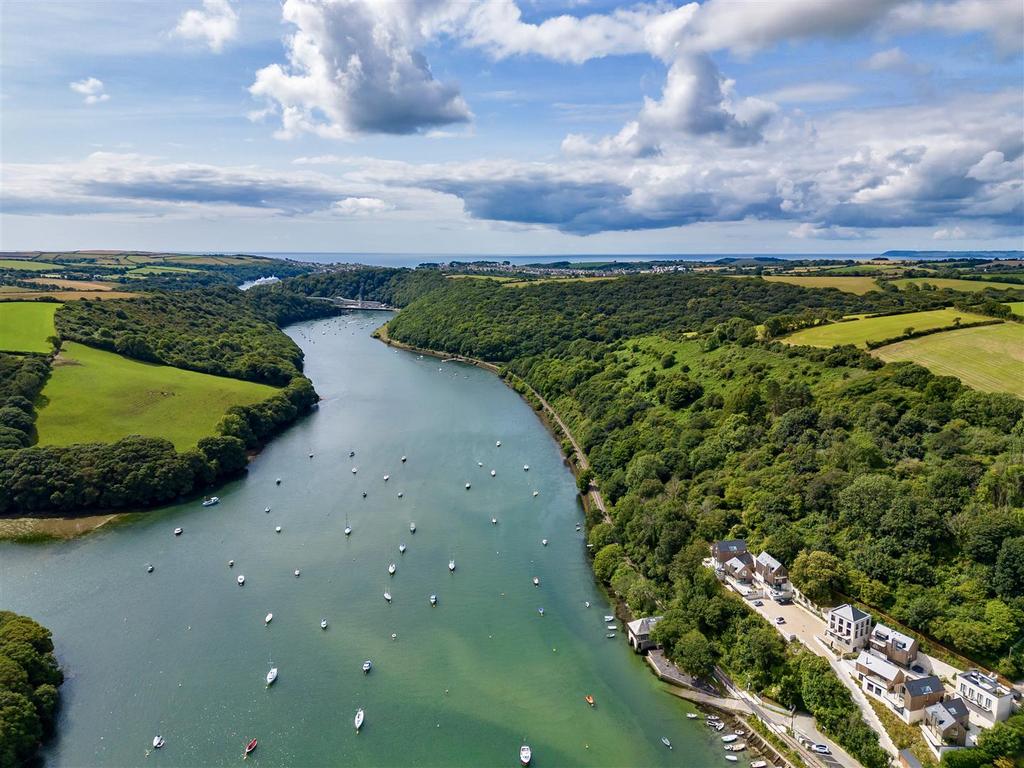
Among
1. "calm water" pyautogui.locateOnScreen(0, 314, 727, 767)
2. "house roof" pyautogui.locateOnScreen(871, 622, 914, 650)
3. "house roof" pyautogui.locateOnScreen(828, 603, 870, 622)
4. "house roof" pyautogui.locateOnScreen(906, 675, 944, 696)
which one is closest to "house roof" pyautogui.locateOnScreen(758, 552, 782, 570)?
"house roof" pyautogui.locateOnScreen(828, 603, 870, 622)

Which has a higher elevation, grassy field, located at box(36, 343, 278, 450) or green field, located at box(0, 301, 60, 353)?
green field, located at box(0, 301, 60, 353)

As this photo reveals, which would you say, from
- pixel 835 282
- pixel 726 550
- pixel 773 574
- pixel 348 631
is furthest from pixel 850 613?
pixel 835 282

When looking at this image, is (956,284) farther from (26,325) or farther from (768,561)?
(26,325)

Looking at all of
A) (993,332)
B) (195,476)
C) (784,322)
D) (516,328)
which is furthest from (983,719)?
(516,328)

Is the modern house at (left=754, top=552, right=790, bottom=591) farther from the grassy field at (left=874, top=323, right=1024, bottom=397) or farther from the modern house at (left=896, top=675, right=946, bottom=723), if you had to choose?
the grassy field at (left=874, top=323, right=1024, bottom=397)

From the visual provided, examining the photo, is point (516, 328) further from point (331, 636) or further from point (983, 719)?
point (983, 719)
